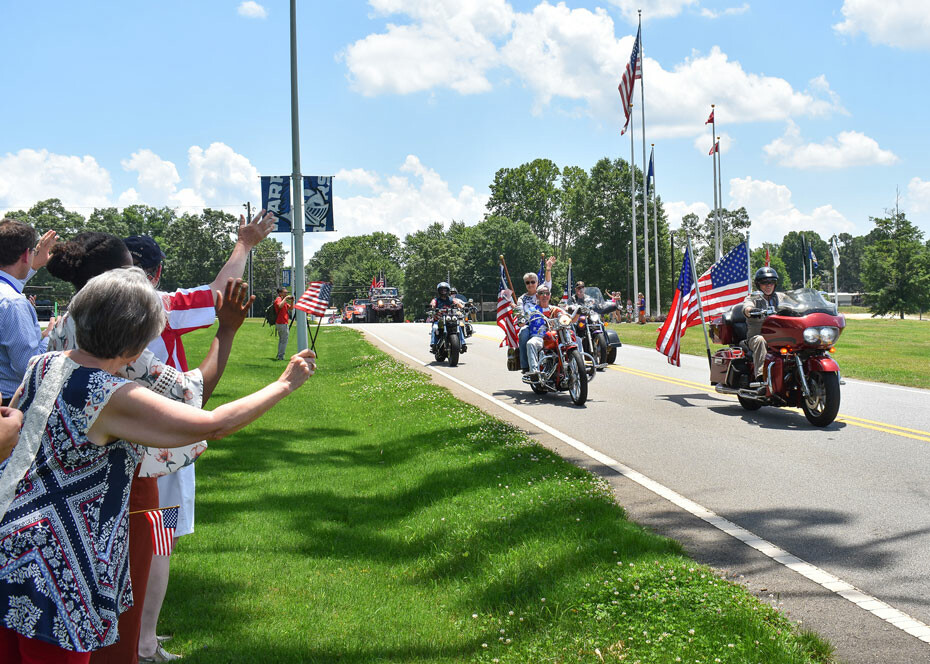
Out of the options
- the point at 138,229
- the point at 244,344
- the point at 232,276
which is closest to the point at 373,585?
the point at 232,276

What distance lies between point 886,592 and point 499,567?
2143 mm

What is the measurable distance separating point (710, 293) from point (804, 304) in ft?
7.30

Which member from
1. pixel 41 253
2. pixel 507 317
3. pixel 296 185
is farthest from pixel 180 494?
pixel 296 185

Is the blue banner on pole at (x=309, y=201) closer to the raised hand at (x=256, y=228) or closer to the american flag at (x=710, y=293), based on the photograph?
the american flag at (x=710, y=293)

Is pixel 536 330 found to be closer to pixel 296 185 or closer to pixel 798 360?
pixel 798 360

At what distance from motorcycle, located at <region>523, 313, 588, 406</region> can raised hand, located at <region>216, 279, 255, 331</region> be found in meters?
9.42

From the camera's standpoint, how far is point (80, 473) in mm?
2381

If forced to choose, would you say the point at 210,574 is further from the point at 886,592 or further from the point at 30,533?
the point at 886,592

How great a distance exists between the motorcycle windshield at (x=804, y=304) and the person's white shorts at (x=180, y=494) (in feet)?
27.5

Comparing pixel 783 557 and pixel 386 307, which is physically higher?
pixel 386 307

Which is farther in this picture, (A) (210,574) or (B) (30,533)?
(A) (210,574)

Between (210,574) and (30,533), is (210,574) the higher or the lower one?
the lower one

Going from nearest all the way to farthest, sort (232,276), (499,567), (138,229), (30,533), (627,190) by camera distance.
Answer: (30,533)
(232,276)
(499,567)
(627,190)
(138,229)

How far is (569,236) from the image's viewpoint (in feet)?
369
